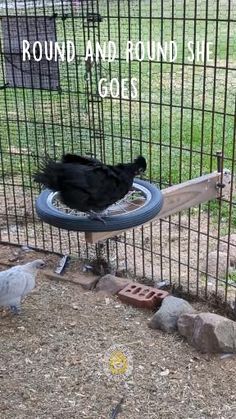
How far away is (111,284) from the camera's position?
4316 mm

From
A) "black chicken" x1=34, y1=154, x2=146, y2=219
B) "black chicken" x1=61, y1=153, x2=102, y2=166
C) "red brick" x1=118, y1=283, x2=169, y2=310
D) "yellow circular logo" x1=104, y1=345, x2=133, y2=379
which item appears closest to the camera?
"black chicken" x1=34, y1=154, x2=146, y2=219

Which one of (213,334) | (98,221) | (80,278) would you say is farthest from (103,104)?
(213,334)

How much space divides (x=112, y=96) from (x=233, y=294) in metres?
1.58

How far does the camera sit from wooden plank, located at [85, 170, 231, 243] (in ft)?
11.6

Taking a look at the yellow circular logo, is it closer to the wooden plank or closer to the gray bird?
the gray bird

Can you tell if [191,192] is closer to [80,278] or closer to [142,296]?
[142,296]

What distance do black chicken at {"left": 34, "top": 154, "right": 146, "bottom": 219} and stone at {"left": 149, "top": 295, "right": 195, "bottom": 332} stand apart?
3.39ft

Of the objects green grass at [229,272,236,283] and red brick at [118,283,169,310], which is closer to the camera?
red brick at [118,283,169,310]

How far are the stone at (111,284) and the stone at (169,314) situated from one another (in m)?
0.47

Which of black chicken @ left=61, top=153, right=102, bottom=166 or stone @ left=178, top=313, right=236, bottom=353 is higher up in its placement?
black chicken @ left=61, top=153, right=102, bottom=166

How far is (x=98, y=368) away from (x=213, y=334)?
686 mm

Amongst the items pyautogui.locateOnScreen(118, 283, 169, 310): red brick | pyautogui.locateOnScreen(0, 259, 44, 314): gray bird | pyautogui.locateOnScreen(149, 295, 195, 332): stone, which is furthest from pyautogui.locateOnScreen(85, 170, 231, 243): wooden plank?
pyautogui.locateOnScreen(0, 259, 44, 314): gray bird

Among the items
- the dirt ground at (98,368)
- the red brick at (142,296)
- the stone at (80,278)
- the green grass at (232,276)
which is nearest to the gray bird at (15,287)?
the dirt ground at (98,368)

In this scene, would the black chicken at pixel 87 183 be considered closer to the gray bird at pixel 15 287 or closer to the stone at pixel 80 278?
the gray bird at pixel 15 287
